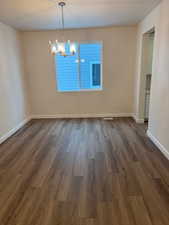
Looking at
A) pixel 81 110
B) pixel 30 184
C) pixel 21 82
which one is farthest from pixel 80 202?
pixel 21 82

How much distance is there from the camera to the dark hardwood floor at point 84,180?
68.6 inches

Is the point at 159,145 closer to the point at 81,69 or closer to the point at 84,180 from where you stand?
the point at 84,180

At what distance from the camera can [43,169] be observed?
2586 mm

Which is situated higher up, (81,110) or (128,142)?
(81,110)

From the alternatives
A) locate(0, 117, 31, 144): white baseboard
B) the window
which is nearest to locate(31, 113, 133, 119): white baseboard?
locate(0, 117, 31, 144): white baseboard

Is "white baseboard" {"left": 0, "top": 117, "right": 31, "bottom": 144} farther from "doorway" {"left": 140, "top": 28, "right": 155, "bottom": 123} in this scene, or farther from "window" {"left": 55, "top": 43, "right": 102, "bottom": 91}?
"doorway" {"left": 140, "top": 28, "right": 155, "bottom": 123}

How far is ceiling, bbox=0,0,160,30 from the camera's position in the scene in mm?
2810

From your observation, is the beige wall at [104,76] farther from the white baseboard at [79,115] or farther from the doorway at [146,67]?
the doorway at [146,67]

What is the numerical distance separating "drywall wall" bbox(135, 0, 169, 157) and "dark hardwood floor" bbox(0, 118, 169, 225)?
331 mm

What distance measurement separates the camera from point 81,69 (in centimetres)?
495

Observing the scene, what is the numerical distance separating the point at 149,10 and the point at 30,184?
12.8 ft

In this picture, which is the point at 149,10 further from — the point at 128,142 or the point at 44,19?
the point at 128,142

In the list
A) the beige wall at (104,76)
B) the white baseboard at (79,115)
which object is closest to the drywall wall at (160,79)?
the beige wall at (104,76)

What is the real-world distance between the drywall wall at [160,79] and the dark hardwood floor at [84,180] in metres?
0.33
